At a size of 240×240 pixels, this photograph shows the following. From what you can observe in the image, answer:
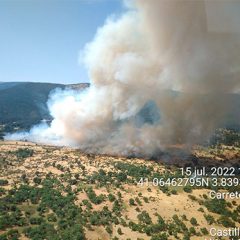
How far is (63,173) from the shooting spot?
45.3 m

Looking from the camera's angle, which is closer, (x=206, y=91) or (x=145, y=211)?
(x=145, y=211)

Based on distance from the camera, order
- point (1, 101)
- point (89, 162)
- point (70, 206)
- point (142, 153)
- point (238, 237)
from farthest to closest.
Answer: point (1, 101), point (142, 153), point (89, 162), point (70, 206), point (238, 237)

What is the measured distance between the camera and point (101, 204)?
117 feet

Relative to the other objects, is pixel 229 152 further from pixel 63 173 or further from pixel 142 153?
pixel 63 173

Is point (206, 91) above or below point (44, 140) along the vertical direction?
above

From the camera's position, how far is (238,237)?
30.4 m

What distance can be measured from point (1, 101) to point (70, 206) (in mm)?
121983

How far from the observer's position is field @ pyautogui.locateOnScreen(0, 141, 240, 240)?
30.1m

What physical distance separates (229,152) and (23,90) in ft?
374

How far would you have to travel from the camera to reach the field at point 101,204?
3011 centimetres

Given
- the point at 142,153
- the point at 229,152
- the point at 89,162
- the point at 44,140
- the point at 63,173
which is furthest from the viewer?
the point at 44,140

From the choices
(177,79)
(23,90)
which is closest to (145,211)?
(177,79)

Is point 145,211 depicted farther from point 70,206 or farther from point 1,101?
point 1,101

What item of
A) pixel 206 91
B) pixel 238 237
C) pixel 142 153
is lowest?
pixel 238 237
